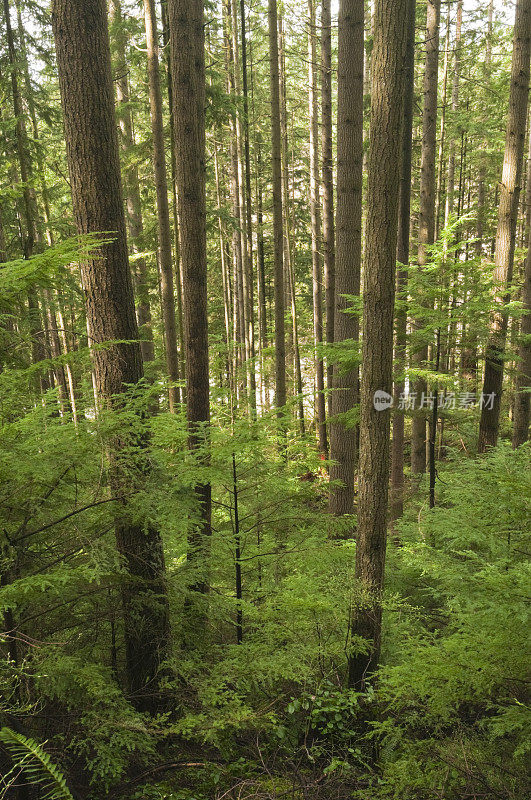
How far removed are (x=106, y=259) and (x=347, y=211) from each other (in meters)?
4.69

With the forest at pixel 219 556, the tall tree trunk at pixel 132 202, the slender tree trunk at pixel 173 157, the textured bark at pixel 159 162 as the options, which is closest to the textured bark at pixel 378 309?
the forest at pixel 219 556

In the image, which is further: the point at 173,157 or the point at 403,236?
the point at 173,157

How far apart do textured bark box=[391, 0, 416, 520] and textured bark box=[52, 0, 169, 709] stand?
10.4ft

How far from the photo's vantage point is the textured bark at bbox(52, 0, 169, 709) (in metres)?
3.75

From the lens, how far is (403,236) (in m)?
8.76

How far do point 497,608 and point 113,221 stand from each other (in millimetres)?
3914

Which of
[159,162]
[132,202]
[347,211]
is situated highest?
[159,162]

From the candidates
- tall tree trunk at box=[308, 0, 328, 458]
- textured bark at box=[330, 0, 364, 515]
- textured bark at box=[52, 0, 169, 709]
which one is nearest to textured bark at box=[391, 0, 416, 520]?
textured bark at box=[330, 0, 364, 515]

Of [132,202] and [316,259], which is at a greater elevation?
[132,202]

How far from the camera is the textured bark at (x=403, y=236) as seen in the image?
6759 millimetres

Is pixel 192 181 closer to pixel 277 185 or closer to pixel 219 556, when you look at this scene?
pixel 219 556

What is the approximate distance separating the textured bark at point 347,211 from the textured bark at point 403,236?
690 millimetres

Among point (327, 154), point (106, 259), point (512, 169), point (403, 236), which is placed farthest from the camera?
point (327, 154)

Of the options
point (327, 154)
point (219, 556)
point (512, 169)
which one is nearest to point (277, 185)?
point (327, 154)
